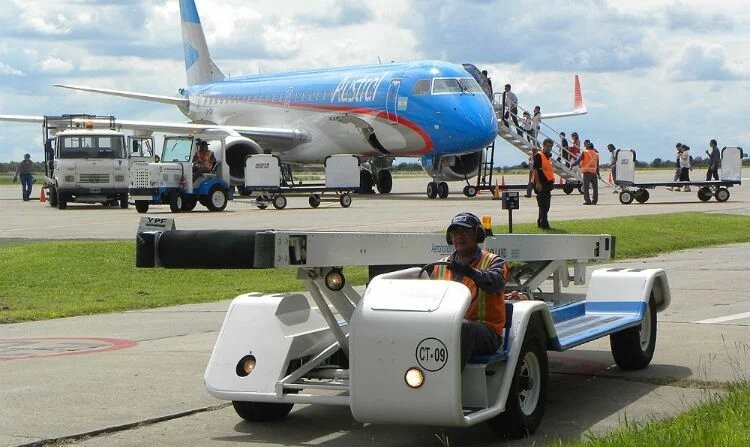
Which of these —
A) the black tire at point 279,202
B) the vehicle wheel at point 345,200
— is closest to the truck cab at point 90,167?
the black tire at point 279,202

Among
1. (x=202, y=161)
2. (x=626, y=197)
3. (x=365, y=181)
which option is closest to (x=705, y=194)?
(x=626, y=197)

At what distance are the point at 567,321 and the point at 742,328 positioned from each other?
3651 mm

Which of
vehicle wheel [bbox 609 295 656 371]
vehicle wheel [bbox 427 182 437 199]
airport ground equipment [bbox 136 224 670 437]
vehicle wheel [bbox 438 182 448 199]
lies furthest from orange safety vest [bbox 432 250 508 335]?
vehicle wheel [bbox 438 182 448 199]

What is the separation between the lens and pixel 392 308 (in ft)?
23.5

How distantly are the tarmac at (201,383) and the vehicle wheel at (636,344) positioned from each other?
3.5 inches

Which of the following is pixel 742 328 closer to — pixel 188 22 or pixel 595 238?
pixel 595 238

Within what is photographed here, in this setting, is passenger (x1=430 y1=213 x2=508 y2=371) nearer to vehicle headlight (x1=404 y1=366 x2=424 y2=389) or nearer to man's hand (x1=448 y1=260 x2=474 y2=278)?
man's hand (x1=448 y1=260 x2=474 y2=278)

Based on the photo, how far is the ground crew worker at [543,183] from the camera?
25094mm

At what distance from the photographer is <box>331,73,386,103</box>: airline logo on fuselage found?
41.6m

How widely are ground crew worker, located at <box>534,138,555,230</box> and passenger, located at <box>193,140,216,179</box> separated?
1173 cm

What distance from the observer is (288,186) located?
38.4 meters

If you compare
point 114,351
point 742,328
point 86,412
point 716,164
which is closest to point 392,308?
point 86,412

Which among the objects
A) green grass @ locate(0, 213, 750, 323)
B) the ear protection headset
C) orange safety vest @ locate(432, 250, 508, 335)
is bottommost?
green grass @ locate(0, 213, 750, 323)

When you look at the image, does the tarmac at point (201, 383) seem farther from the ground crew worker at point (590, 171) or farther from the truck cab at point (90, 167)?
the truck cab at point (90, 167)
